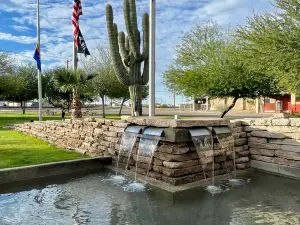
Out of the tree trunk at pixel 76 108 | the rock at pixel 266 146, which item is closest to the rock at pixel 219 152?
the rock at pixel 266 146

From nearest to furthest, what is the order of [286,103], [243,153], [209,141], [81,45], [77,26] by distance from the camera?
[209,141] → [243,153] → [77,26] → [81,45] → [286,103]

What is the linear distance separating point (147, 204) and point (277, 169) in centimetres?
378

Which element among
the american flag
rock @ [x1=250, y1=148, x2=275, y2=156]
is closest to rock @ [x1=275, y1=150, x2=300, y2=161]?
rock @ [x1=250, y1=148, x2=275, y2=156]

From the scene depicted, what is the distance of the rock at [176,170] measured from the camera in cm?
577

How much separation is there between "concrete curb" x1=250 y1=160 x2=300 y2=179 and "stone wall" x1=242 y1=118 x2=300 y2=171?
7cm

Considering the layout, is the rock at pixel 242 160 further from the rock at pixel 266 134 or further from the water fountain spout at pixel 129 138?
the water fountain spout at pixel 129 138

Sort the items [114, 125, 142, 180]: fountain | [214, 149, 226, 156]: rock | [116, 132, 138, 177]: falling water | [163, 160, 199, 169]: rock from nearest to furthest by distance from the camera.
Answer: [163, 160, 199, 169]: rock < [214, 149, 226, 156]: rock < [114, 125, 142, 180]: fountain < [116, 132, 138, 177]: falling water

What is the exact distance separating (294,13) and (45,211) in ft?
31.7

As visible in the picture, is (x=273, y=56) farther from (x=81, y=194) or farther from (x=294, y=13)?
(x=81, y=194)

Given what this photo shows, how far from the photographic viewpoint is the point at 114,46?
13.2 m

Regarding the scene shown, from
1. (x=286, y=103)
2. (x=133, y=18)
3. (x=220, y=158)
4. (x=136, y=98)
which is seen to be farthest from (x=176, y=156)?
(x=286, y=103)

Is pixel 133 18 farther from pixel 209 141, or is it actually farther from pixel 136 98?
pixel 209 141

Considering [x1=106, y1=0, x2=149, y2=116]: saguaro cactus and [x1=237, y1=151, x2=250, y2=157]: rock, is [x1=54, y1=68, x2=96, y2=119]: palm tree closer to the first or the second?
[x1=106, y1=0, x2=149, y2=116]: saguaro cactus

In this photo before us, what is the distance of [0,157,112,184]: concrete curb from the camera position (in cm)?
601
